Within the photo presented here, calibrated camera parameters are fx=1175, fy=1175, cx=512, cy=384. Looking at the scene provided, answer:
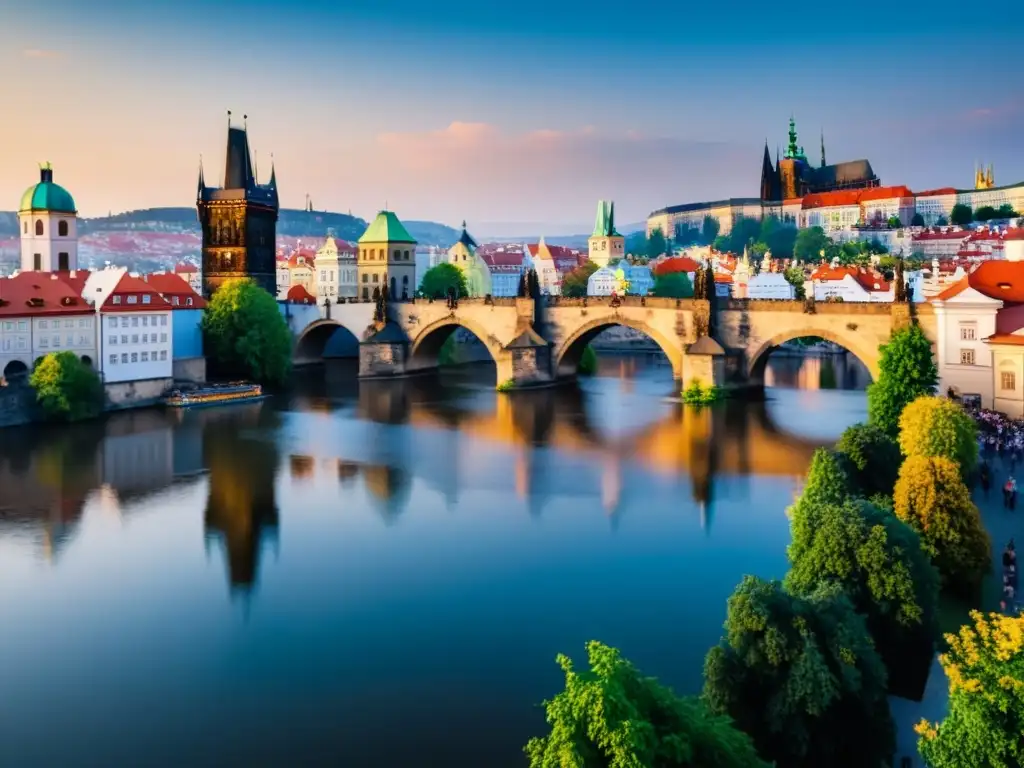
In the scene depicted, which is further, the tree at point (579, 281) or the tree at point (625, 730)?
the tree at point (579, 281)

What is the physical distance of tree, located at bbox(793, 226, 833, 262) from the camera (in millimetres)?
111438

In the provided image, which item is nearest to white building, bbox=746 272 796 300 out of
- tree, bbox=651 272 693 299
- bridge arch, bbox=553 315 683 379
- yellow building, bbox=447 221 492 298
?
tree, bbox=651 272 693 299

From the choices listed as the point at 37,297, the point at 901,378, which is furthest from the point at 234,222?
the point at 901,378

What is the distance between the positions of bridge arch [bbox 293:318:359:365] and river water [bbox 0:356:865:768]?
74.1 ft

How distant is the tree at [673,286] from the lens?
8094cm

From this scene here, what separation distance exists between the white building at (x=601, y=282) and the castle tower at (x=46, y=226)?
54941 millimetres

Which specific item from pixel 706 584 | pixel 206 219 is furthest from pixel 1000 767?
pixel 206 219

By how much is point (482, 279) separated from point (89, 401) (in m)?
57.6

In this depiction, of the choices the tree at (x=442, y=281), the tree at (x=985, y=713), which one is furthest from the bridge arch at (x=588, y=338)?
the tree at (x=985, y=713)

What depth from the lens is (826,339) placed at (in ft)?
147

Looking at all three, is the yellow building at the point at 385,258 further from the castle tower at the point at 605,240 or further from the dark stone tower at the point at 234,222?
the castle tower at the point at 605,240

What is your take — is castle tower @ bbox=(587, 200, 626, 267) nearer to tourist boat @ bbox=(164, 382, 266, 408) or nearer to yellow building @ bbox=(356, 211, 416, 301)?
yellow building @ bbox=(356, 211, 416, 301)

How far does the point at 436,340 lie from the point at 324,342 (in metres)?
8.22

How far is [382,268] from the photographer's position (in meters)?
65.4
